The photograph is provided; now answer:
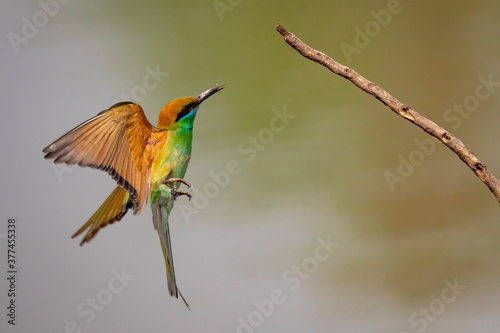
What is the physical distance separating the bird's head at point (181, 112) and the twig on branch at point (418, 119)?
733 mm

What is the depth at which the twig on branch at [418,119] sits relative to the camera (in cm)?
161

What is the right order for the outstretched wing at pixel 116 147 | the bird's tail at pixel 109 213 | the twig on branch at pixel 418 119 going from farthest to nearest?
the bird's tail at pixel 109 213
the outstretched wing at pixel 116 147
the twig on branch at pixel 418 119

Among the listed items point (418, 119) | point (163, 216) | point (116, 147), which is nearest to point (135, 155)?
point (116, 147)

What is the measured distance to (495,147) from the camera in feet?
14.2

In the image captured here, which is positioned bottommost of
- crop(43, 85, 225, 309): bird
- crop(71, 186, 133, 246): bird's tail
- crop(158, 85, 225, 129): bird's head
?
crop(71, 186, 133, 246): bird's tail

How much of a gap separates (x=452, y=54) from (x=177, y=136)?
10.5 ft

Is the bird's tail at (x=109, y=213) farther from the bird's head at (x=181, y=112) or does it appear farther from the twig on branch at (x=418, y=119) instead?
the twig on branch at (x=418, y=119)

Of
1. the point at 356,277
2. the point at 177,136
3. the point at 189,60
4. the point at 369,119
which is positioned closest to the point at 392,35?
the point at 369,119

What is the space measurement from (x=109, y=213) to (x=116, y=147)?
218 millimetres

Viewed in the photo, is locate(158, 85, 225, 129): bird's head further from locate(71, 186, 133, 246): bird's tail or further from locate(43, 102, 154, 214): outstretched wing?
locate(71, 186, 133, 246): bird's tail

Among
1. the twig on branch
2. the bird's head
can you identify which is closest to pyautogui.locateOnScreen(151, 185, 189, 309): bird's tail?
the bird's head

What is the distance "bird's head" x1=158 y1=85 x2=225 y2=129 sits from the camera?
2.39 m

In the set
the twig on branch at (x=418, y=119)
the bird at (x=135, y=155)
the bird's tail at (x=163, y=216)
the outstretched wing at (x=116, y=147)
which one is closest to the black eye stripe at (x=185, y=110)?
the bird at (x=135, y=155)

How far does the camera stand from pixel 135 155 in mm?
2275
